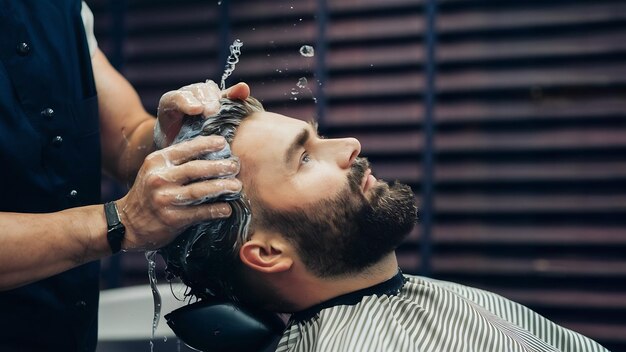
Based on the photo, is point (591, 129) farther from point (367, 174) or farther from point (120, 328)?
point (120, 328)

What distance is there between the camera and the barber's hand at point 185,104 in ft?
5.25

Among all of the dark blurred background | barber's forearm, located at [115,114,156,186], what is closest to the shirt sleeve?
barber's forearm, located at [115,114,156,186]

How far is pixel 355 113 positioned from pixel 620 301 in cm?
192

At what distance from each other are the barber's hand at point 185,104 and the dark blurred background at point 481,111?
5.44 feet

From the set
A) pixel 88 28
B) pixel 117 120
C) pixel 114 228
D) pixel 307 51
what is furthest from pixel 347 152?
pixel 307 51

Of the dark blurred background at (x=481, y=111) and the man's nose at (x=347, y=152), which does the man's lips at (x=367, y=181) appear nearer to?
the man's nose at (x=347, y=152)

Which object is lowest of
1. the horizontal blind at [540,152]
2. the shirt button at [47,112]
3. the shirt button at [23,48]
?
the horizontal blind at [540,152]

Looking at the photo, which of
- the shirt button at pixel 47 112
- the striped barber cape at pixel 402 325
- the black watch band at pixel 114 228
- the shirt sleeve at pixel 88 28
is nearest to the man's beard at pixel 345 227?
the striped barber cape at pixel 402 325

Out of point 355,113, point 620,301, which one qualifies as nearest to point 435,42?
point 355,113

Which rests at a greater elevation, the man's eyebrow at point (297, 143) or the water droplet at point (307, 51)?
the water droplet at point (307, 51)

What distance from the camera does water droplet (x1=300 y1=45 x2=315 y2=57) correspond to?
365cm

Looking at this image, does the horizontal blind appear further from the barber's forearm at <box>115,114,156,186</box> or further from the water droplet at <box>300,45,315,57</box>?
the barber's forearm at <box>115,114,156,186</box>

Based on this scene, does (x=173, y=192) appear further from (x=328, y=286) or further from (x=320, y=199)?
(x=328, y=286)

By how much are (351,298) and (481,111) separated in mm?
2473
